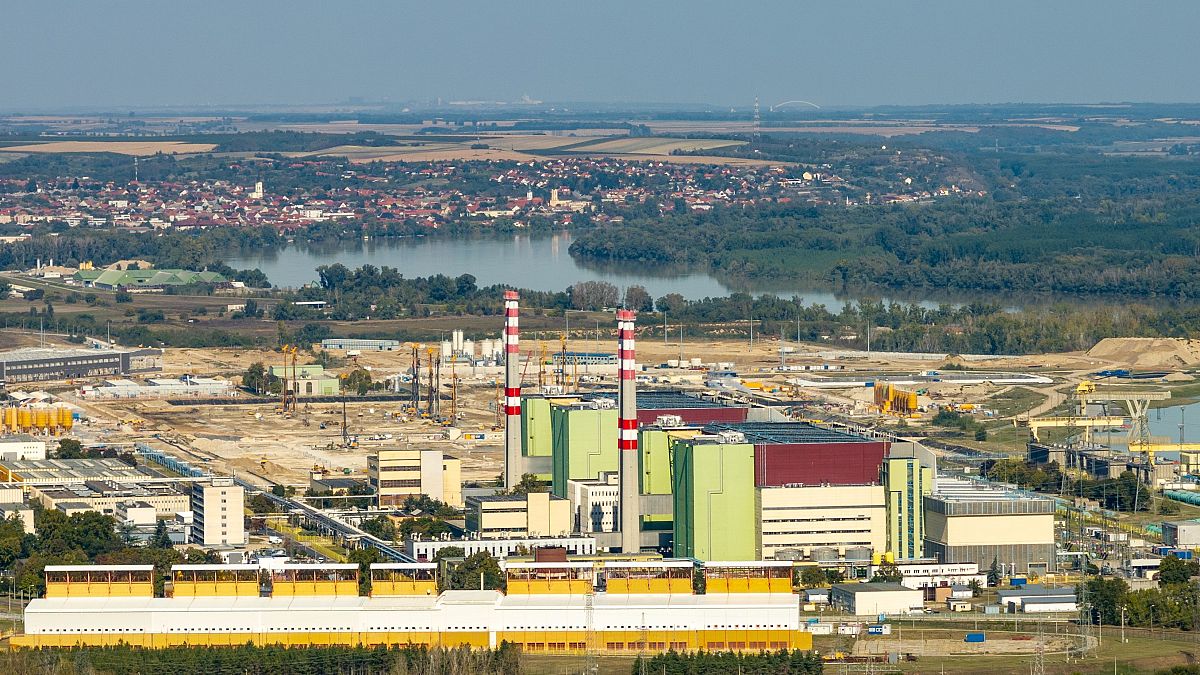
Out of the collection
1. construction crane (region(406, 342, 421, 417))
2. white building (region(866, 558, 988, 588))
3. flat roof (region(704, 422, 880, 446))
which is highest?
flat roof (region(704, 422, 880, 446))

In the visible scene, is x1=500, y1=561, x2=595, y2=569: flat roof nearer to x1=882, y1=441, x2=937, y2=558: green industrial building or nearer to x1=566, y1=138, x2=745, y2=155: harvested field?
x1=882, y1=441, x2=937, y2=558: green industrial building

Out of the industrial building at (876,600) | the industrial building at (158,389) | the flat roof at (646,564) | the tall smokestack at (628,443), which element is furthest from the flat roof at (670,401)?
the industrial building at (158,389)

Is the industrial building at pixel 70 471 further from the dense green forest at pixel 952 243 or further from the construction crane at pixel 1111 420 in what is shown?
the dense green forest at pixel 952 243

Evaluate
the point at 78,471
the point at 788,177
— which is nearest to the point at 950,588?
the point at 78,471

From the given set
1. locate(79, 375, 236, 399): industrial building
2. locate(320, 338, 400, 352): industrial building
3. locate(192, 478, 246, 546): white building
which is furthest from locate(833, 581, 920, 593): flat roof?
locate(320, 338, 400, 352): industrial building

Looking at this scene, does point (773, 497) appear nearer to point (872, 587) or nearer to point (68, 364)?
point (872, 587)

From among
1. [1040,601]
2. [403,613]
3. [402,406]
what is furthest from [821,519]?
[402,406]
